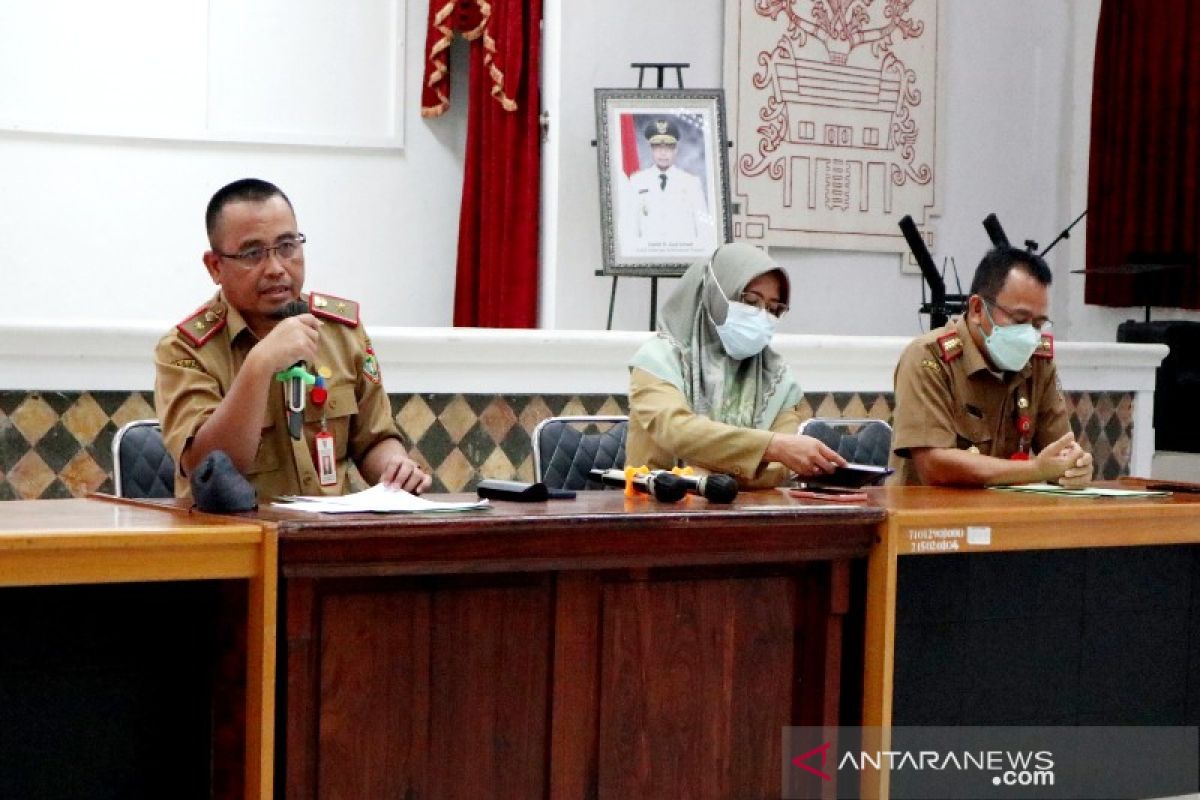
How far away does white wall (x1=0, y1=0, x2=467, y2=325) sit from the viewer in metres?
6.39

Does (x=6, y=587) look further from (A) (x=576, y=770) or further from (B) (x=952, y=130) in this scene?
(B) (x=952, y=130)

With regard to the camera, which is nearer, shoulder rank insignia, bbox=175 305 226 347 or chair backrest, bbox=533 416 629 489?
shoulder rank insignia, bbox=175 305 226 347

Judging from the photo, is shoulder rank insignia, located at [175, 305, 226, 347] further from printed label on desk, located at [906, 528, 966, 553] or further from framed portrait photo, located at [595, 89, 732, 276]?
framed portrait photo, located at [595, 89, 732, 276]

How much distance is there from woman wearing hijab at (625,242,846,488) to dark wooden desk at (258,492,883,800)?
41 cm

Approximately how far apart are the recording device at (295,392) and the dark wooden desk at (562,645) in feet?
1.52

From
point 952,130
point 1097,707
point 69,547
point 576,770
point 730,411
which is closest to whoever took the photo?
point 69,547

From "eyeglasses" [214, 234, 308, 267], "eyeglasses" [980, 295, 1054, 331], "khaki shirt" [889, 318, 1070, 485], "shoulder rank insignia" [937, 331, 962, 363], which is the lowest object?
"khaki shirt" [889, 318, 1070, 485]

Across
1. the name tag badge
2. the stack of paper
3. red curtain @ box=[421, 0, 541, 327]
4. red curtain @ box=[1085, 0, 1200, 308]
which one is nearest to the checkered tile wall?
the name tag badge

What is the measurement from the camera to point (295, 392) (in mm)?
2877

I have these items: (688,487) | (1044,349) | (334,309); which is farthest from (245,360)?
(1044,349)

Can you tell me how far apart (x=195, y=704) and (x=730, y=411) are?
4.82ft

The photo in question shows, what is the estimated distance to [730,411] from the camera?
3467 mm

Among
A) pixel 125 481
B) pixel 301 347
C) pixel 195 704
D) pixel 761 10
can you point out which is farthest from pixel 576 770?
pixel 761 10

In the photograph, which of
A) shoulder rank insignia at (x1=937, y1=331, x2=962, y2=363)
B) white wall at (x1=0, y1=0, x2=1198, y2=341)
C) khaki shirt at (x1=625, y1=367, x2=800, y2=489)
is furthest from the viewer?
white wall at (x1=0, y1=0, x2=1198, y2=341)
